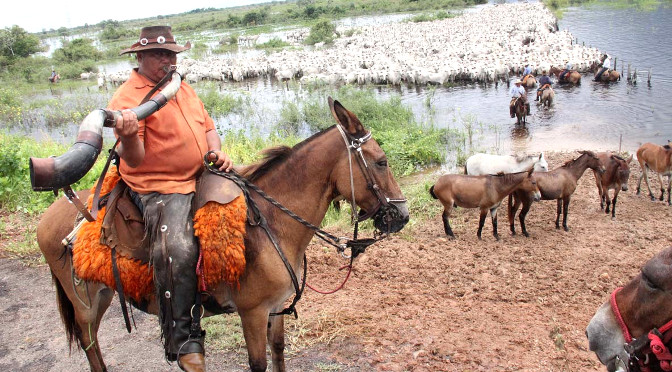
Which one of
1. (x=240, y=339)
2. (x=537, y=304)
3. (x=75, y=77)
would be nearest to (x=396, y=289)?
(x=537, y=304)

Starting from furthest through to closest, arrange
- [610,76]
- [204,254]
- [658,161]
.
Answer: [610,76]
[658,161]
[204,254]

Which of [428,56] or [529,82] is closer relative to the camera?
[529,82]

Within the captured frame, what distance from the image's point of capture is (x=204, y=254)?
135 inches

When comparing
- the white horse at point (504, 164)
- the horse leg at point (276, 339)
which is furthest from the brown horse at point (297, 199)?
the white horse at point (504, 164)

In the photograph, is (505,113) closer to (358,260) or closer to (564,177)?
(564,177)

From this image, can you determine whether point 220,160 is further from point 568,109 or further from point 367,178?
point 568,109

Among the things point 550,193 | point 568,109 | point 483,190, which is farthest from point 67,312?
point 568,109

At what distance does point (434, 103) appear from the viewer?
21859 mm

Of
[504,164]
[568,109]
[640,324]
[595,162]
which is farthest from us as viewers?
[568,109]

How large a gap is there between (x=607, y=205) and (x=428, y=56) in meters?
24.1

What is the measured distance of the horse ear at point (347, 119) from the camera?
363 cm

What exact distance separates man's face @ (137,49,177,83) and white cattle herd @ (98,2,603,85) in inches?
920

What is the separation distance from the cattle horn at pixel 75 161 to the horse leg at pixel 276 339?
210 cm

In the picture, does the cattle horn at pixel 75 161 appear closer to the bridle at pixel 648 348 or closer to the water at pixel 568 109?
the bridle at pixel 648 348
